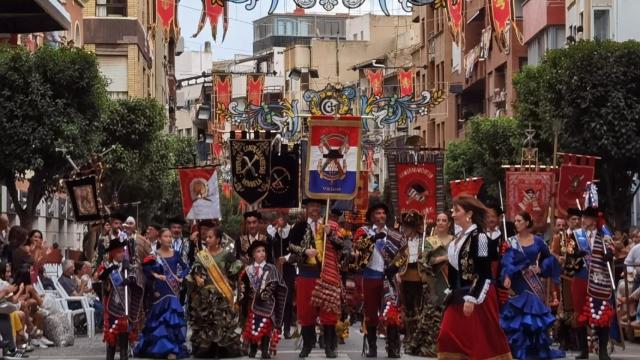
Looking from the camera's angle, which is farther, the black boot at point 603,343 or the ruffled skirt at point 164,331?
the ruffled skirt at point 164,331

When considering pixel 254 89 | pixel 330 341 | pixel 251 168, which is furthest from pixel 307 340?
pixel 254 89

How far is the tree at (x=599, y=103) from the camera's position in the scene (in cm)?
3950

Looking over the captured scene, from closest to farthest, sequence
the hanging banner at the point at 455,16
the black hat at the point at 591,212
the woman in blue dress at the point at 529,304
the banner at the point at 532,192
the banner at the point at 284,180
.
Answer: the woman in blue dress at the point at 529,304, the black hat at the point at 591,212, the banner at the point at 532,192, the hanging banner at the point at 455,16, the banner at the point at 284,180

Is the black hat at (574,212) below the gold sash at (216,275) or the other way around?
the other way around

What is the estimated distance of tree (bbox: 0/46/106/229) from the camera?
3484 centimetres

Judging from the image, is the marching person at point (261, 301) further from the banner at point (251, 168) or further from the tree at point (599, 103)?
the tree at point (599, 103)

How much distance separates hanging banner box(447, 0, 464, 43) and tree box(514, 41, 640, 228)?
6.83m

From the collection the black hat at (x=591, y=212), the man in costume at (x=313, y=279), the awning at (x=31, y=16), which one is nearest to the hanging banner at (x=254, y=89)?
the awning at (x=31, y=16)

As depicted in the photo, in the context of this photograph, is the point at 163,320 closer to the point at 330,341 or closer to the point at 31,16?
the point at 330,341

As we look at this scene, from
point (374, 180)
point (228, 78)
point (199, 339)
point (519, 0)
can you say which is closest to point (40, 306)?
point (199, 339)

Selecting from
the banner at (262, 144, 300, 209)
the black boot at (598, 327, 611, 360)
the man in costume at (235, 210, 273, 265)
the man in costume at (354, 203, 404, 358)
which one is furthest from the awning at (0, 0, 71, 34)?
the black boot at (598, 327, 611, 360)

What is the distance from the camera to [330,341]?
20.9 meters

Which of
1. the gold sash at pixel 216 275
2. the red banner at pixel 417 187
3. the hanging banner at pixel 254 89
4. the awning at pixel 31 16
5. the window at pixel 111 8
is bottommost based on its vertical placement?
the gold sash at pixel 216 275

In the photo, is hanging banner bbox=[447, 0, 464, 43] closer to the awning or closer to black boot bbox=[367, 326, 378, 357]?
the awning
